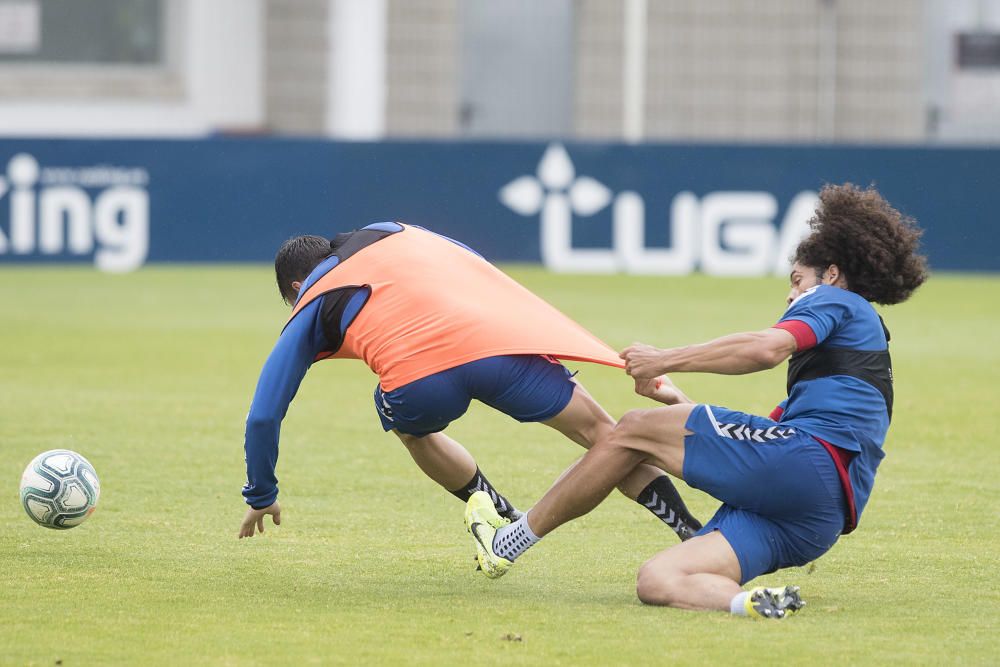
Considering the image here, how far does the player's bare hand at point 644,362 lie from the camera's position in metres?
6.00

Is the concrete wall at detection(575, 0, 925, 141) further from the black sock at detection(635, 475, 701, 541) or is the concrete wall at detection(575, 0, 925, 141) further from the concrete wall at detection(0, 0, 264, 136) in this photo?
the black sock at detection(635, 475, 701, 541)

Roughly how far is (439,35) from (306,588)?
21628mm

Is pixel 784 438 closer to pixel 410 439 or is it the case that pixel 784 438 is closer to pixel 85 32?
pixel 410 439

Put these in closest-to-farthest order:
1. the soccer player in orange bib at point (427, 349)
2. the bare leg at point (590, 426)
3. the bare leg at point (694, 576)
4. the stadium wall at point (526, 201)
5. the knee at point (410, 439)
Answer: the bare leg at point (694, 576) → the soccer player in orange bib at point (427, 349) → the bare leg at point (590, 426) → the knee at point (410, 439) → the stadium wall at point (526, 201)

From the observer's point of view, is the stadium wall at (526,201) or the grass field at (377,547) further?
the stadium wall at (526,201)

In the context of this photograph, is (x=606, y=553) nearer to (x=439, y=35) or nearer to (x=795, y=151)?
(x=795, y=151)

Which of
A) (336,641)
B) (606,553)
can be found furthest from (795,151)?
(336,641)

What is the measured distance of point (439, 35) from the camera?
27156 mm

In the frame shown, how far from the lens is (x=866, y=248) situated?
6.16 meters

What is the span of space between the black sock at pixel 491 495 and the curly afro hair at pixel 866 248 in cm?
161

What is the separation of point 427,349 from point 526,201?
15.0m

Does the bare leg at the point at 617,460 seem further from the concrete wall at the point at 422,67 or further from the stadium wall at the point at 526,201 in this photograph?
the concrete wall at the point at 422,67

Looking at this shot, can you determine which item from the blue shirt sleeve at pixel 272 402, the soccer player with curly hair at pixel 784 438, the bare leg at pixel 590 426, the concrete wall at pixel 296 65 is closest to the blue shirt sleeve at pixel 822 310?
the soccer player with curly hair at pixel 784 438

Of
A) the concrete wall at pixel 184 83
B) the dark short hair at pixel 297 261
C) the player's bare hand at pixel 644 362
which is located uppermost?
the concrete wall at pixel 184 83
